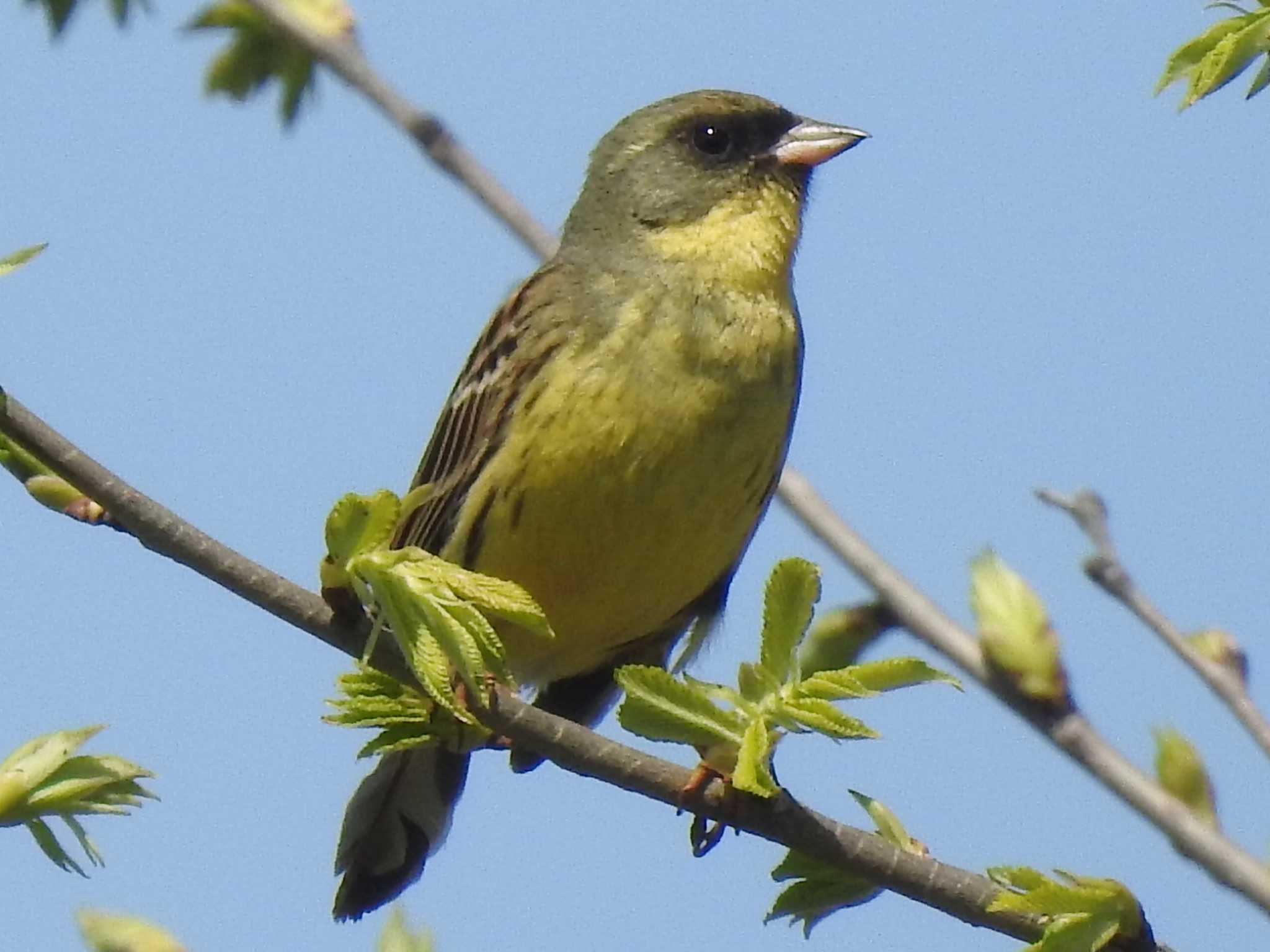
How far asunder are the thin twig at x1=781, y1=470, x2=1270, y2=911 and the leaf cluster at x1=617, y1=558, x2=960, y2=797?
0.17 metres

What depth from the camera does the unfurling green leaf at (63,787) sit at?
2.85m

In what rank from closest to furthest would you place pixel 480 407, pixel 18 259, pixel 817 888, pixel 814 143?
pixel 18 259 → pixel 817 888 → pixel 480 407 → pixel 814 143

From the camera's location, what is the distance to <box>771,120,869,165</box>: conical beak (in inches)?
226

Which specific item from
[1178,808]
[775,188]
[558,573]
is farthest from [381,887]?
[1178,808]

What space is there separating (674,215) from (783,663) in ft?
9.84

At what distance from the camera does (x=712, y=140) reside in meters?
5.89

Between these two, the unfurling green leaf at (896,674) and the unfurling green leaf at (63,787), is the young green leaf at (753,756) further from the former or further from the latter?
the unfurling green leaf at (63,787)

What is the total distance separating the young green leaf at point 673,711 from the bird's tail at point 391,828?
2289 mm

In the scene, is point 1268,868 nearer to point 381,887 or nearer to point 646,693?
point 646,693

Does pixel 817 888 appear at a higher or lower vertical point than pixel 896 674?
lower

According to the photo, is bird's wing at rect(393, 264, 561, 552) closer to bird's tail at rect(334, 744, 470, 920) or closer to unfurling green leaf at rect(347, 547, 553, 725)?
bird's tail at rect(334, 744, 470, 920)

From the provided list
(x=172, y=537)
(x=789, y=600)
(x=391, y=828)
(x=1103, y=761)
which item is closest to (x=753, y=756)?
(x=789, y=600)

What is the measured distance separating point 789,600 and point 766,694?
142 mm

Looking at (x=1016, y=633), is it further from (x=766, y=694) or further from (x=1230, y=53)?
(x=1230, y=53)
